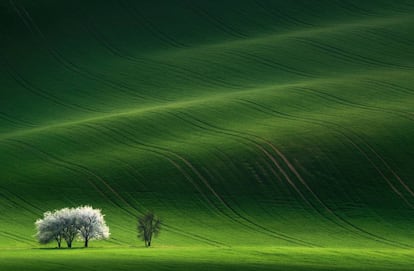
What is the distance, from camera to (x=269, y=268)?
44156 mm

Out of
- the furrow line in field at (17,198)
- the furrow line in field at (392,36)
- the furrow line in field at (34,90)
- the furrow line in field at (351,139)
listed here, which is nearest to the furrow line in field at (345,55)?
the furrow line in field at (392,36)

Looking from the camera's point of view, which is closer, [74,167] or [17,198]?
[17,198]

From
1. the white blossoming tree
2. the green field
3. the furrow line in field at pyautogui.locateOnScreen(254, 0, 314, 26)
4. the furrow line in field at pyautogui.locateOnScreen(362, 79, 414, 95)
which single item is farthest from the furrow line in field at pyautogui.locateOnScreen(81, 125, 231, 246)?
the furrow line in field at pyautogui.locateOnScreen(254, 0, 314, 26)

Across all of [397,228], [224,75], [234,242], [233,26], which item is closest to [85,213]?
[234,242]

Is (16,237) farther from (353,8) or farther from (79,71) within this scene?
(353,8)

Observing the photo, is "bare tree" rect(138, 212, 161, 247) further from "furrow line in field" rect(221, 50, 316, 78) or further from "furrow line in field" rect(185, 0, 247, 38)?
"furrow line in field" rect(185, 0, 247, 38)

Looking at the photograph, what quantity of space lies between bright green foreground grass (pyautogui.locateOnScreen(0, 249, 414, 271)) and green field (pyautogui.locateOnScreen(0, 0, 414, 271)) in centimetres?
13

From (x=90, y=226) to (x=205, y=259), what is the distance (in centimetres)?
989

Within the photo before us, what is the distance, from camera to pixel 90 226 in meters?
54.1

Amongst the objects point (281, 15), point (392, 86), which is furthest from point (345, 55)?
point (281, 15)

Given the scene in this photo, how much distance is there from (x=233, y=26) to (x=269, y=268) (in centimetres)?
5583

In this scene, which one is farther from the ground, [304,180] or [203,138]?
[203,138]

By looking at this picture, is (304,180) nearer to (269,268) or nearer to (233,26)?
(269,268)

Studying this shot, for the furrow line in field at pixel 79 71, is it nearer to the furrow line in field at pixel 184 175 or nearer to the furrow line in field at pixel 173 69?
the furrow line in field at pixel 173 69
